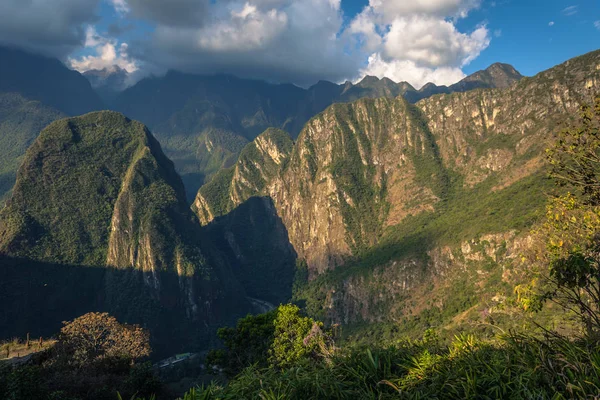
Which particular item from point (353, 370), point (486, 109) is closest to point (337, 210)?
point (486, 109)

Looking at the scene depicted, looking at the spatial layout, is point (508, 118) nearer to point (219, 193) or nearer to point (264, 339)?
point (264, 339)

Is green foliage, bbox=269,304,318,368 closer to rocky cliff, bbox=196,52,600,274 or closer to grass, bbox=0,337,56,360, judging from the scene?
grass, bbox=0,337,56,360

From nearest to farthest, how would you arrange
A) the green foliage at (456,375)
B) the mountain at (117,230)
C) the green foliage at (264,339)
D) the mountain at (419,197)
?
the green foliage at (456,375) < the green foliage at (264,339) < the mountain at (419,197) < the mountain at (117,230)

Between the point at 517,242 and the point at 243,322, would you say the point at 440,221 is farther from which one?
the point at 243,322

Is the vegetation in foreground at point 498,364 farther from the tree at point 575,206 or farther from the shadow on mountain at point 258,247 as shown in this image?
the shadow on mountain at point 258,247

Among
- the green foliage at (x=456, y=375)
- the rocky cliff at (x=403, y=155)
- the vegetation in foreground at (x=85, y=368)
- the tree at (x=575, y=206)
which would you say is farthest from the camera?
the rocky cliff at (x=403, y=155)

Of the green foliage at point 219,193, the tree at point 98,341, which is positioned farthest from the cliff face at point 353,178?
the tree at point 98,341
